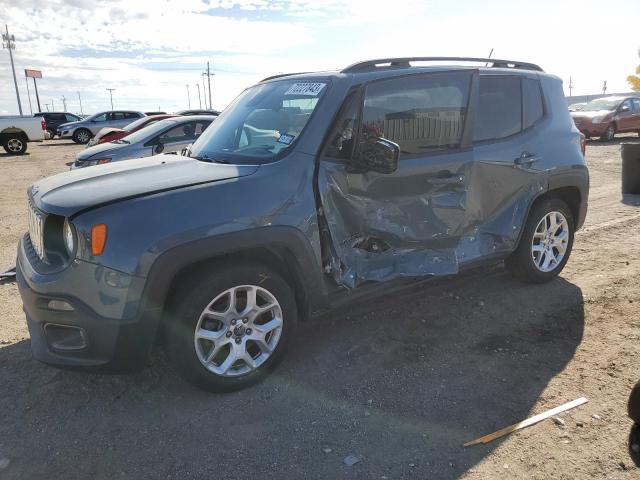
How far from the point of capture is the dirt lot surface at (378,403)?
8.39ft

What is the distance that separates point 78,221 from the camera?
2670 mm

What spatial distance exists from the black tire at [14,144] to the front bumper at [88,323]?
19.5 m

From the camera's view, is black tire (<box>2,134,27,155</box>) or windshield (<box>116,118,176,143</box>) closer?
windshield (<box>116,118,176,143</box>)

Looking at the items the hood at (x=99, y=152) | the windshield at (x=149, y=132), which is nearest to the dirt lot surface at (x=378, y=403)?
the hood at (x=99, y=152)

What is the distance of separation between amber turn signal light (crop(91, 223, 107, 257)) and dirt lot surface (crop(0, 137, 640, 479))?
102cm

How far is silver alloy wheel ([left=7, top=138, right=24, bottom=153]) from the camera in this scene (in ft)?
63.1

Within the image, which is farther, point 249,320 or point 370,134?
point 370,134

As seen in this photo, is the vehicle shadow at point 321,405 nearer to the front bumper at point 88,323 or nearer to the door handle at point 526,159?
the front bumper at point 88,323


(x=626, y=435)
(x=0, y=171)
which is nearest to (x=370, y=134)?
(x=626, y=435)


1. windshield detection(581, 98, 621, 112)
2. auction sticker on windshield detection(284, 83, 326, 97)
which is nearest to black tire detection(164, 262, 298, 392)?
auction sticker on windshield detection(284, 83, 326, 97)

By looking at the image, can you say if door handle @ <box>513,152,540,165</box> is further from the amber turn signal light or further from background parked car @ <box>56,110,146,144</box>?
background parked car @ <box>56,110,146,144</box>

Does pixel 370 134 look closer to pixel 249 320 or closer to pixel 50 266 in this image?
pixel 249 320

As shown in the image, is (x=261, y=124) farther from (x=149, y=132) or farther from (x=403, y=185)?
(x=149, y=132)

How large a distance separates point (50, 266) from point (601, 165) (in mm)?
13340
